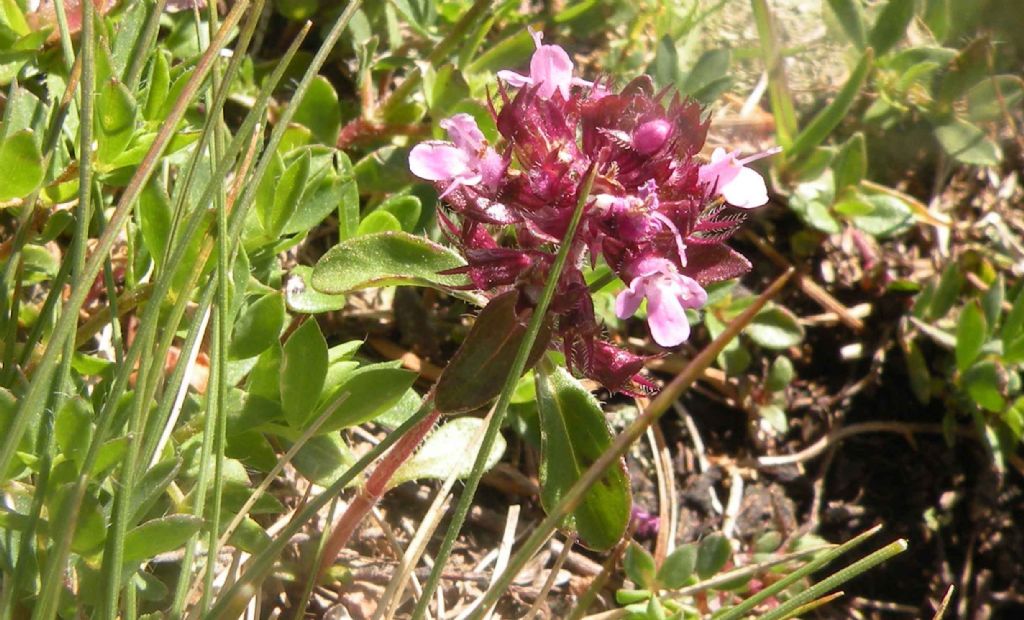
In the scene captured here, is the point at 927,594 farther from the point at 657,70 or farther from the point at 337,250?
the point at 337,250

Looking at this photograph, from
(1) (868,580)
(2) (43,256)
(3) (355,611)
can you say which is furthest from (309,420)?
(1) (868,580)

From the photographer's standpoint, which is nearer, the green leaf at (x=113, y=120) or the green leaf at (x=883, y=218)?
the green leaf at (x=113, y=120)

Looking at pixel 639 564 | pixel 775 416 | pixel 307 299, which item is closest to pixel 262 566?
pixel 307 299

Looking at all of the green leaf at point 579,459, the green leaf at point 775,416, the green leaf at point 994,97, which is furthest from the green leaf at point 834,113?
the green leaf at point 579,459

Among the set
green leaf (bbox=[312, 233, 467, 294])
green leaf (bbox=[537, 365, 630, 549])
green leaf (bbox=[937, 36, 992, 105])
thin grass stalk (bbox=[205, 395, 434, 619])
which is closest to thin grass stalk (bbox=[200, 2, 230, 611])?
thin grass stalk (bbox=[205, 395, 434, 619])

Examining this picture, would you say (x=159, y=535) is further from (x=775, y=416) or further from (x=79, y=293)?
(x=775, y=416)

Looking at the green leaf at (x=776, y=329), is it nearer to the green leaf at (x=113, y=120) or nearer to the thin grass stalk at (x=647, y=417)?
the thin grass stalk at (x=647, y=417)

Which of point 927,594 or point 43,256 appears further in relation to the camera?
point 927,594

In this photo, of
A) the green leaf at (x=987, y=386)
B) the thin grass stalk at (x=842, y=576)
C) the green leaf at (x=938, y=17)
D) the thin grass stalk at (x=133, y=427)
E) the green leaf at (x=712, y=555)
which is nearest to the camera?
the thin grass stalk at (x=133, y=427)
